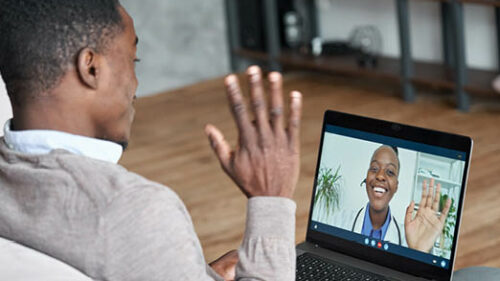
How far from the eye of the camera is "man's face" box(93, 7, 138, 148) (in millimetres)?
1186

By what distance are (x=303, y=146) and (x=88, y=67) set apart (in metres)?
3.16

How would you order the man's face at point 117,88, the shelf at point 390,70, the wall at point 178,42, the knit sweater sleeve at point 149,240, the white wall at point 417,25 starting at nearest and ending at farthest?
the knit sweater sleeve at point 149,240 < the man's face at point 117,88 < the shelf at point 390,70 < the white wall at point 417,25 < the wall at point 178,42

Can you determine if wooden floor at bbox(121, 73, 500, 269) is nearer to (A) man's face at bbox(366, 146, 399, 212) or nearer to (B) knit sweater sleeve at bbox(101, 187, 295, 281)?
(A) man's face at bbox(366, 146, 399, 212)

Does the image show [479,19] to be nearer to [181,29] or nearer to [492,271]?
[181,29]

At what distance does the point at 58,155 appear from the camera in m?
A: 1.14

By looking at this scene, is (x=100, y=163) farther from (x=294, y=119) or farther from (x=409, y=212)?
(x=409, y=212)

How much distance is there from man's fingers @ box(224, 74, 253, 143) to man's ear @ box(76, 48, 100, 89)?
0.60 feet

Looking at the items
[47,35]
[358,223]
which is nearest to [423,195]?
[358,223]

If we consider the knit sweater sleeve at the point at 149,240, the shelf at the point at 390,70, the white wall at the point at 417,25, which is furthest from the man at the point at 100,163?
the white wall at the point at 417,25

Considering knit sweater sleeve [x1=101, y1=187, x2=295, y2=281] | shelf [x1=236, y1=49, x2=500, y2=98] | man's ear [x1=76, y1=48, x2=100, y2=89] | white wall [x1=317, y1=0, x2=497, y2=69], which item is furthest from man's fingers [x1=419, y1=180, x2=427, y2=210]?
white wall [x1=317, y1=0, x2=497, y2=69]

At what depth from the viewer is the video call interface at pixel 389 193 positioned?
5.15ft

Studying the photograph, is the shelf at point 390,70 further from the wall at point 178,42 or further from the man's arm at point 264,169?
the man's arm at point 264,169

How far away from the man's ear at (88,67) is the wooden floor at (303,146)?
6.49 ft

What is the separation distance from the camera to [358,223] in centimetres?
168
